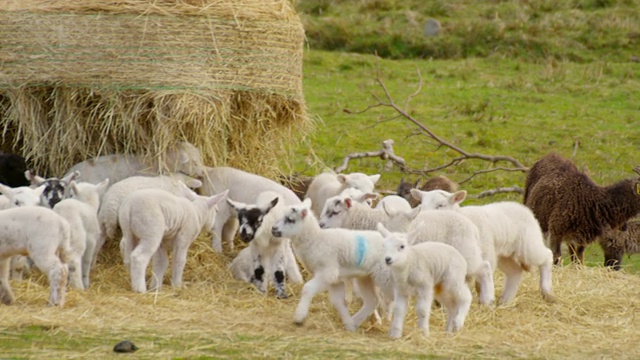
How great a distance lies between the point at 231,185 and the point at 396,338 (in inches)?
146

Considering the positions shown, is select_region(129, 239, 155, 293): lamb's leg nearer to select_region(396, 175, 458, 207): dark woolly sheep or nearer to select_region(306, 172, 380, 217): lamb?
select_region(306, 172, 380, 217): lamb

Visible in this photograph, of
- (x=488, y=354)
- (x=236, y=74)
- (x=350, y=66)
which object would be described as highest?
(x=236, y=74)

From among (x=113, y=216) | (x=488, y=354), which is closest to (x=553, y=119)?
(x=113, y=216)

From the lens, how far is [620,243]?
14.4m

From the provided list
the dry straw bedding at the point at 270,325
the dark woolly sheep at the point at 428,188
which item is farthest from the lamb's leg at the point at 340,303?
the dark woolly sheep at the point at 428,188

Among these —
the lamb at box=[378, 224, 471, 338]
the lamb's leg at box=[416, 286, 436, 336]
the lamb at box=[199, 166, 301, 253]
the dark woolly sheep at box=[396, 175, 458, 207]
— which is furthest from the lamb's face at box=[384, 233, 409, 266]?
the dark woolly sheep at box=[396, 175, 458, 207]

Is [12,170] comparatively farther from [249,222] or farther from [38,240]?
[249,222]

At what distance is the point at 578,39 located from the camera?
2511 centimetres

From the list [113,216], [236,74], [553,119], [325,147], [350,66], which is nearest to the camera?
[113,216]

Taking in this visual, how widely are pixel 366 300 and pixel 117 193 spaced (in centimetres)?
297

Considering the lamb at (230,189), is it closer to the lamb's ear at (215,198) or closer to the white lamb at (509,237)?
the lamb's ear at (215,198)

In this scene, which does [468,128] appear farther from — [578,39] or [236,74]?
[236,74]

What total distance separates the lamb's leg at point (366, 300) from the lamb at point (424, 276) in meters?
0.42

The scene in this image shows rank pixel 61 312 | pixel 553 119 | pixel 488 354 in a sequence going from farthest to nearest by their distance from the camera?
pixel 553 119
pixel 61 312
pixel 488 354
